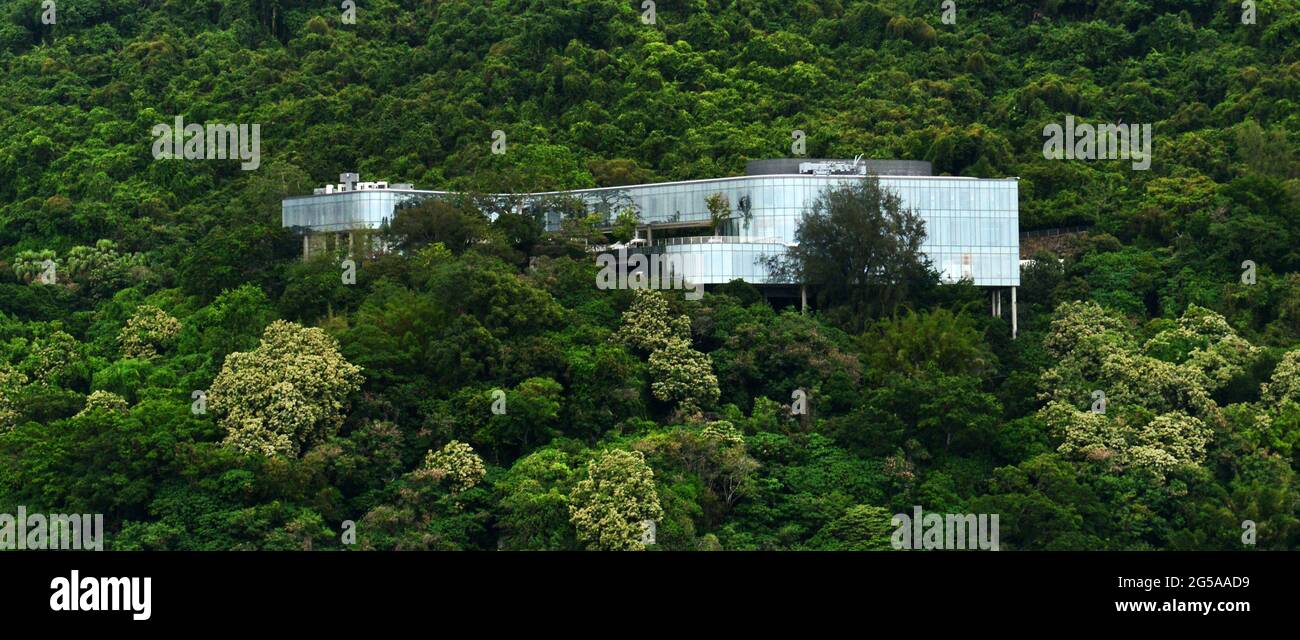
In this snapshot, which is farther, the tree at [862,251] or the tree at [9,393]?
the tree at [862,251]

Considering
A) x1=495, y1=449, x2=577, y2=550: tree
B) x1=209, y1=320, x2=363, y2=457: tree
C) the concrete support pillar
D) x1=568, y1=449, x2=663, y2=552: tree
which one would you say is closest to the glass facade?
the concrete support pillar

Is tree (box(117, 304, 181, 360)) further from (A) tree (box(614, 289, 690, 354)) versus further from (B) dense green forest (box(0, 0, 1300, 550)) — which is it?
(A) tree (box(614, 289, 690, 354))

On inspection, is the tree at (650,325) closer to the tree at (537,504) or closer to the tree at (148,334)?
the tree at (537,504)

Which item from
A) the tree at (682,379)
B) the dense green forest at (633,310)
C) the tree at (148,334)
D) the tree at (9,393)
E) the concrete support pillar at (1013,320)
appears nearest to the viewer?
the dense green forest at (633,310)

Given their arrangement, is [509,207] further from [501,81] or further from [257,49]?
[257,49]

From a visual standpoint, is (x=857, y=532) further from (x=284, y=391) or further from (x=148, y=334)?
(x=148, y=334)

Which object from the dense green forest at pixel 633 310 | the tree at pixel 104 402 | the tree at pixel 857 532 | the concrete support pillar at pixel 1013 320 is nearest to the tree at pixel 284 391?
the dense green forest at pixel 633 310

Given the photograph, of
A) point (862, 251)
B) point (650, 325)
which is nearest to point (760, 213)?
point (862, 251)
